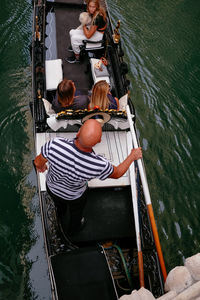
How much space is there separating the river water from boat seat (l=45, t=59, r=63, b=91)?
1.14 meters

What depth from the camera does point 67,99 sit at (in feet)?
9.88

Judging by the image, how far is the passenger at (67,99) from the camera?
2826 mm

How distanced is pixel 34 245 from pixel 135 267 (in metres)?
1.60

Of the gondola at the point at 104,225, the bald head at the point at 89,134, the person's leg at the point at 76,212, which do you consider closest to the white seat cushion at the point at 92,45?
the gondola at the point at 104,225

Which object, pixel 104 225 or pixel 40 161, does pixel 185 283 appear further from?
pixel 104 225

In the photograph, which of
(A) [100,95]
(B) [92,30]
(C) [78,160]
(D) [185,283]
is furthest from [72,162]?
(B) [92,30]

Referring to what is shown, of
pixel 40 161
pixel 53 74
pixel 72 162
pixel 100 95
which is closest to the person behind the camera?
pixel 72 162

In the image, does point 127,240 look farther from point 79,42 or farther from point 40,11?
point 40,11

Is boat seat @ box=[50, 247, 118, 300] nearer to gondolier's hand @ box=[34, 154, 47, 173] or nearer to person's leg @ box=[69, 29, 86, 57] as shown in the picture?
gondolier's hand @ box=[34, 154, 47, 173]

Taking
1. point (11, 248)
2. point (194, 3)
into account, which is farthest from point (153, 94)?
point (194, 3)

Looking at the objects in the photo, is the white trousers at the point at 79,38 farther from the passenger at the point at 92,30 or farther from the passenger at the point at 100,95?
the passenger at the point at 100,95

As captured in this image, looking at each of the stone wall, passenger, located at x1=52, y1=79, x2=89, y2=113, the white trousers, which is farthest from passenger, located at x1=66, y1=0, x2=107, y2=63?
the stone wall

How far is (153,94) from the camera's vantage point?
590cm

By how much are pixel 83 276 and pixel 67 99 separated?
75.2 inches
